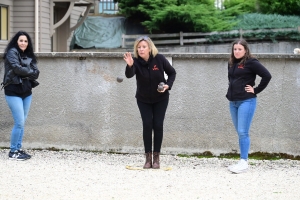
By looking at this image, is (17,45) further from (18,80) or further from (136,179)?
(136,179)

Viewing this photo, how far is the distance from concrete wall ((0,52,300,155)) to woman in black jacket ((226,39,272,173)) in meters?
1.04

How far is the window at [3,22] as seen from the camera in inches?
723

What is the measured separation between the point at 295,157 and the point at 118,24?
77.2 feet

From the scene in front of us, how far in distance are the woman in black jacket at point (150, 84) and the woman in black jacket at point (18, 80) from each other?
141 cm

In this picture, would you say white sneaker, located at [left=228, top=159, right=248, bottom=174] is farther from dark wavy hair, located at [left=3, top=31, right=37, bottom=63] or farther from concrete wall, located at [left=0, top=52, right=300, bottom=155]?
dark wavy hair, located at [left=3, top=31, right=37, bottom=63]

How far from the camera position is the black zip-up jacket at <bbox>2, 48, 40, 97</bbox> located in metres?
7.95

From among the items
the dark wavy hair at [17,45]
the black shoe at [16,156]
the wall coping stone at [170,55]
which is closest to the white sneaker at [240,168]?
the wall coping stone at [170,55]

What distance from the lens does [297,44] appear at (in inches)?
1220

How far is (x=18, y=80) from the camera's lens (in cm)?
798

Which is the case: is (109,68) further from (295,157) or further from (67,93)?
(295,157)

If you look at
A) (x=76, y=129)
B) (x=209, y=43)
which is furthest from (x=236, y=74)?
(x=209, y=43)

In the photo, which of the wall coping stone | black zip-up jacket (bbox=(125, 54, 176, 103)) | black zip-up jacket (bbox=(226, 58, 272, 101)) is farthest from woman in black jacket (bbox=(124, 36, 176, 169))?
the wall coping stone

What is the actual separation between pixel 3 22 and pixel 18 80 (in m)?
11.0

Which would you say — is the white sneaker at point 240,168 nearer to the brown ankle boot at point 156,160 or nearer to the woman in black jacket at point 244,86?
the woman in black jacket at point 244,86
